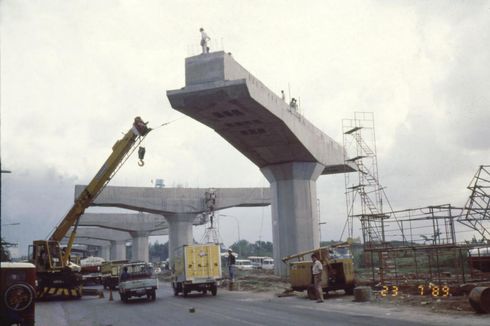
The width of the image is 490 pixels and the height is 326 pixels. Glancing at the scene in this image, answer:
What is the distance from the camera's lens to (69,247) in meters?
29.1

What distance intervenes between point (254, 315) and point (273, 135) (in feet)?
59.0

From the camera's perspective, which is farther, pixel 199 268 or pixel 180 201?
pixel 180 201

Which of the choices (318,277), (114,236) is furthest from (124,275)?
(114,236)

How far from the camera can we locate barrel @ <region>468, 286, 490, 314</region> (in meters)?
14.4

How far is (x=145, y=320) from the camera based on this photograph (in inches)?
637

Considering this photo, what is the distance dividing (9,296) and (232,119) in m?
21.9

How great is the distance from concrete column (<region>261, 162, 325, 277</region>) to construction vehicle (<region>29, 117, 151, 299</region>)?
514 inches

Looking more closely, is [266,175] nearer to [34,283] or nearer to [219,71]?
[219,71]

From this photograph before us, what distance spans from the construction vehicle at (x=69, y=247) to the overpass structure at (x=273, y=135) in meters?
3.34

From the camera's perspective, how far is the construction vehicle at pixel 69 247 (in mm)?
27438

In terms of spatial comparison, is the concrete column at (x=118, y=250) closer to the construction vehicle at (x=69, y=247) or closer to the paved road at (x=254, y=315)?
the construction vehicle at (x=69, y=247)

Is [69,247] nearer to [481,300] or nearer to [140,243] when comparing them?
[481,300]

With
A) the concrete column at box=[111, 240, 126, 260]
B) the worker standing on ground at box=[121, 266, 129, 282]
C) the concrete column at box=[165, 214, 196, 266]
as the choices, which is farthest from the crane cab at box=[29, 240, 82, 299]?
the concrete column at box=[111, 240, 126, 260]

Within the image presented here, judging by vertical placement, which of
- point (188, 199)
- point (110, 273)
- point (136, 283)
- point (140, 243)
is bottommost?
point (110, 273)
